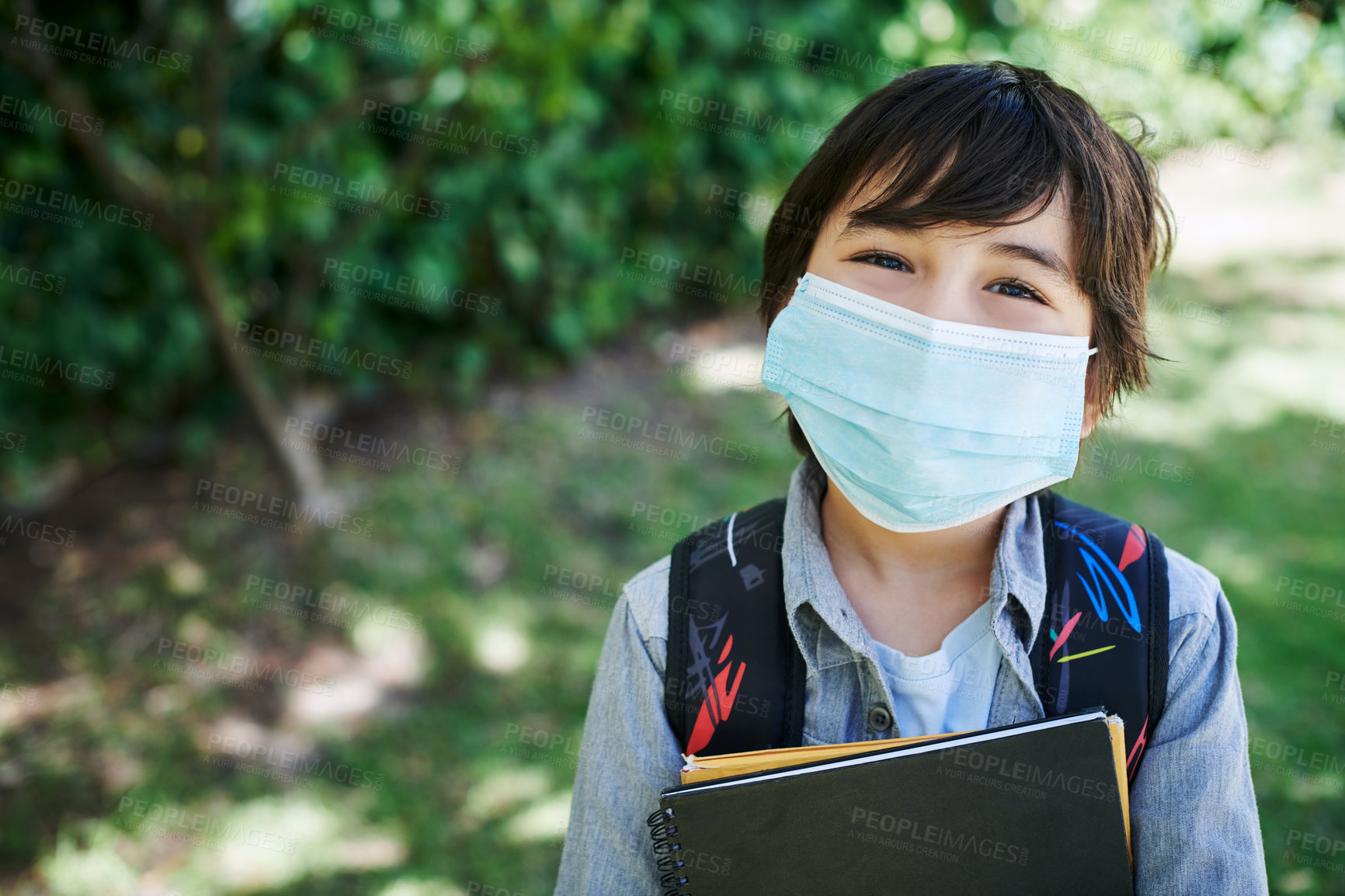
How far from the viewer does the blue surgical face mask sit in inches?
53.4

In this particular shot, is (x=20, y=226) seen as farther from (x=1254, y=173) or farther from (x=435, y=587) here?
(x=1254, y=173)

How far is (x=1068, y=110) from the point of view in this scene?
1.43 metres

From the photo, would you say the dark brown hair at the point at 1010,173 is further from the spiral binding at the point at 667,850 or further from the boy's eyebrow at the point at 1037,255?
the spiral binding at the point at 667,850

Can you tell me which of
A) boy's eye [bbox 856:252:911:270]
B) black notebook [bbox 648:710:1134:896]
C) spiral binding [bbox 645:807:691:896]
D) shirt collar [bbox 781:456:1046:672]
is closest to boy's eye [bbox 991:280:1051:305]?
boy's eye [bbox 856:252:911:270]

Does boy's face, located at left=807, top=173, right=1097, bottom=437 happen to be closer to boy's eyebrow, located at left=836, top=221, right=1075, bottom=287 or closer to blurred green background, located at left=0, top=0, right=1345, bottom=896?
boy's eyebrow, located at left=836, top=221, right=1075, bottom=287

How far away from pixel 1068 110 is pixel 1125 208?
0.18m

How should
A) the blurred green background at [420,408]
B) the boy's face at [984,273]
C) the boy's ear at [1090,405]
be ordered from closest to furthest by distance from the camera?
the boy's face at [984,273], the boy's ear at [1090,405], the blurred green background at [420,408]

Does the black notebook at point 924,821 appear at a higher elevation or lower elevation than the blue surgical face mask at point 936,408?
lower

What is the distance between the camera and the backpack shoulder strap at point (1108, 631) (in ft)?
4.40

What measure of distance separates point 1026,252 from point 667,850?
0.99 metres

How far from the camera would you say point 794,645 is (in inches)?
56.4

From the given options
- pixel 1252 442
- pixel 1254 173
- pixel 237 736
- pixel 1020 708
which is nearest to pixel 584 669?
pixel 237 736

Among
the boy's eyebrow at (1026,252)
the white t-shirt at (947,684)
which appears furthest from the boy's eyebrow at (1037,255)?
the white t-shirt at (947,684)

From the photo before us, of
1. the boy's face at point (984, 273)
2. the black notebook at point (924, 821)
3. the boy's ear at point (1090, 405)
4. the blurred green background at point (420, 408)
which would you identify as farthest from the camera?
the blurred green background at point (420, 408)
